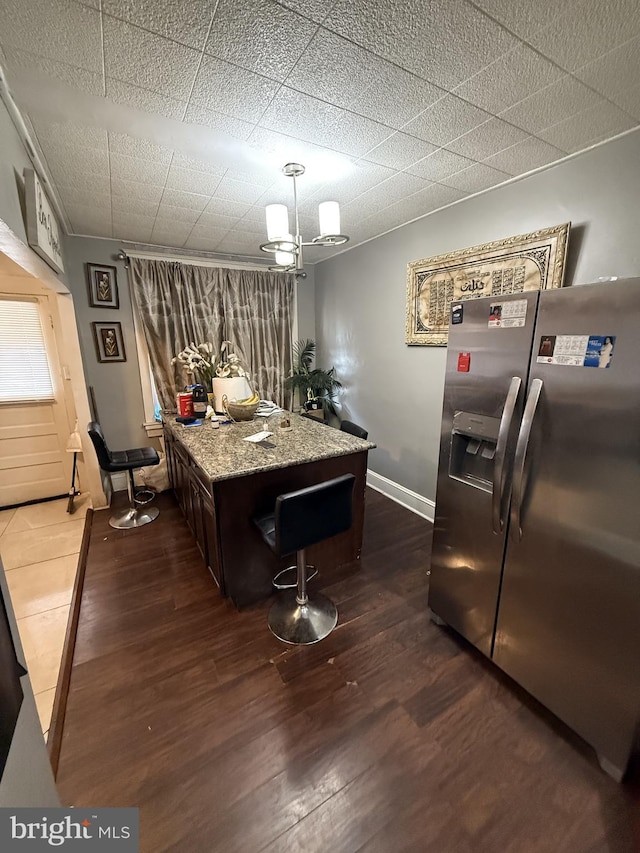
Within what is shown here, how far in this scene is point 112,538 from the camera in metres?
2.89

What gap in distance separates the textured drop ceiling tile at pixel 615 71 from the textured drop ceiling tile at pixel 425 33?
36 cm

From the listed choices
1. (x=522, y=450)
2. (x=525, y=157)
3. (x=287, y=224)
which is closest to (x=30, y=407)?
(x=287, y=224)

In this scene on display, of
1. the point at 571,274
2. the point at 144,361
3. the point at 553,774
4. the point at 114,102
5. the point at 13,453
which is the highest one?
the point at 114,102

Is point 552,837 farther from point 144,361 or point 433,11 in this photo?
point 144,361

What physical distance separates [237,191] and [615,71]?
1955mm

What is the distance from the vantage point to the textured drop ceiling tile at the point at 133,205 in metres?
2.40

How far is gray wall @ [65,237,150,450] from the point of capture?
3.23 m

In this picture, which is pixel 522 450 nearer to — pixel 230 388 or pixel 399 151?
pixel 399 151

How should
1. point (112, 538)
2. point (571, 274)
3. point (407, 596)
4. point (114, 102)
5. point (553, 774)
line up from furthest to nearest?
1. point (112, 538)
2. point (407, 596)
3. point (571, 274)
4. point (114, 102)
5. point (553, 774)

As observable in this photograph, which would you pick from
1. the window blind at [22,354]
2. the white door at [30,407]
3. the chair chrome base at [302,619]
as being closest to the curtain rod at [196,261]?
the white door at [30,407]

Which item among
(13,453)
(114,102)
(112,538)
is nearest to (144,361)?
(13,453)

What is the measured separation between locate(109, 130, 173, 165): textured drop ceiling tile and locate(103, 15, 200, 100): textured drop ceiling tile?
0.39 m

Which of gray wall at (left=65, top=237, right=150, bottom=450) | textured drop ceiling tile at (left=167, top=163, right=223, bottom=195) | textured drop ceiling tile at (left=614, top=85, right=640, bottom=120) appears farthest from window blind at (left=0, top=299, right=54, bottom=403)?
textured drop ceiling tile at (left=614, top=85, right=640, bottom=120)

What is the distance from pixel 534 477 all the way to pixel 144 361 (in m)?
3.66
